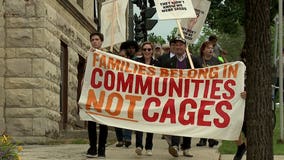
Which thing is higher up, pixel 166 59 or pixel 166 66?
pixel 166 59

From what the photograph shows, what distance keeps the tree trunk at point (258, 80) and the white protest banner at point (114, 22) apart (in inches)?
191

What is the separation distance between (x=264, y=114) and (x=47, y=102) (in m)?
7.12

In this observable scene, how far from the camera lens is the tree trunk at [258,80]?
6605 mm

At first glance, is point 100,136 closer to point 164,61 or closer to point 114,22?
point 164,61

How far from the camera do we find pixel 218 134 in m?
9.20

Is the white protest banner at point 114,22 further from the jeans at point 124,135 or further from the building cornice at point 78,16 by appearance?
the building cornice at point 78,16

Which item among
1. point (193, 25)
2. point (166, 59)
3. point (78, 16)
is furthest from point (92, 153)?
point (78, 16)

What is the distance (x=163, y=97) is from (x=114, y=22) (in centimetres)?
243

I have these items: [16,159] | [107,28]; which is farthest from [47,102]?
[16,159]

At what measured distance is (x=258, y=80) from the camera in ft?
22.1

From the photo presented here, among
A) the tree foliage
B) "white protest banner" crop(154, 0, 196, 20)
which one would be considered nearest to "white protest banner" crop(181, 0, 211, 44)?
"white protest banner" crop(154, 0, 196, 20)

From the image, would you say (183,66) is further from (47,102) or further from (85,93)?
(47,102)

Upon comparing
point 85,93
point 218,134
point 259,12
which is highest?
point 259,12

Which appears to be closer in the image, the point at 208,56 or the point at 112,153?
the point at 112,153
